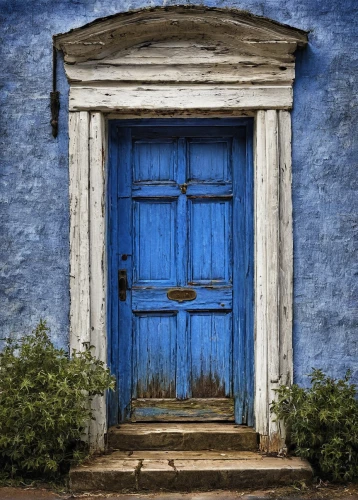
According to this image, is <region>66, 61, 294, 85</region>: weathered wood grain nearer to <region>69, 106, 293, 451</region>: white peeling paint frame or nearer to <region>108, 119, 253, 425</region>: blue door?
<region>69, 106, 293, 451</region>: white peeling paint frame

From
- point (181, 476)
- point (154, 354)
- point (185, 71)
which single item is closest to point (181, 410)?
point (154, 354)

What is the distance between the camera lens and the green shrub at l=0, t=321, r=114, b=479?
14.3ft

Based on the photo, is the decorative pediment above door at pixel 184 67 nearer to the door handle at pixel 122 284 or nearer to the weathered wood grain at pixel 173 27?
the weathered wood grain at pixel 173 27

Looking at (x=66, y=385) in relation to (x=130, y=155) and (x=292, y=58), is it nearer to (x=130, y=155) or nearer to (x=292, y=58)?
(x=130, y=155)

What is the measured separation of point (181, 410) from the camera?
511 centimetres

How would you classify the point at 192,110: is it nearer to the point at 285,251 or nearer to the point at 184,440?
the point at 285,251

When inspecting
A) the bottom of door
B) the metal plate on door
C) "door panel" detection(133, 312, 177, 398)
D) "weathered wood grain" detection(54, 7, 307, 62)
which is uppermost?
"weathered wood grain" detection(54, 7, 307, 62)

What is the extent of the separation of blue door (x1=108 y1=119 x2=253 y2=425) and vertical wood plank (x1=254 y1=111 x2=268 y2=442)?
196 mm

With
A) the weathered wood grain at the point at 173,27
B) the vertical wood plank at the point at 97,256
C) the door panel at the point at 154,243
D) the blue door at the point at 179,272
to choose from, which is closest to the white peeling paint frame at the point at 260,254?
the vertical wood plank at the point at 97,256

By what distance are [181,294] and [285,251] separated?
31.7 inches

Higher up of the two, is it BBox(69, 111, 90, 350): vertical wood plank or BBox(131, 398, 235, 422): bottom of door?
BBox(69, 111, 90, 350): vertical wood plank

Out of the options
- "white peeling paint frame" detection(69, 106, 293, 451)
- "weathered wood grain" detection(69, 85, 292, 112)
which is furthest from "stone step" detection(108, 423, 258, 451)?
"weathered wood grain" detection(69, 85, 292, 112)

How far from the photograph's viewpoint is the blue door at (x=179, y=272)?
509 cm

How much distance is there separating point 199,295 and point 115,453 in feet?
4.02
